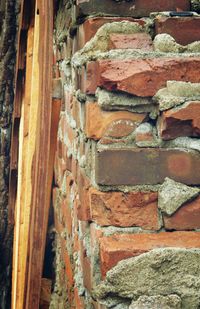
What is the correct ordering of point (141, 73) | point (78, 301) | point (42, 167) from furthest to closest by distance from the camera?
point (78, 301) → point (42, 167) → point (141, 73)

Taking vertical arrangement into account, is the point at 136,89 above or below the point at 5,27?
below

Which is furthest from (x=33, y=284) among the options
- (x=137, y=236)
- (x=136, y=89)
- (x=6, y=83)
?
(x=6, y=83)

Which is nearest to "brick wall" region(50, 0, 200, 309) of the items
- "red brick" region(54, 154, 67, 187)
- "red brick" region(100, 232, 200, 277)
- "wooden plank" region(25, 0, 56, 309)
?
"red brick" region(100, 232, 200, 277)

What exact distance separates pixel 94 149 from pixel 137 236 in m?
0.24

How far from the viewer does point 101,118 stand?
1.13 metres

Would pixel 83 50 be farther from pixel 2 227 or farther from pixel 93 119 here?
pixel 2 227

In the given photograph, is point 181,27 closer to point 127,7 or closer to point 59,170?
point 127,7

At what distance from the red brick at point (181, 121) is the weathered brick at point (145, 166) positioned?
4 cm

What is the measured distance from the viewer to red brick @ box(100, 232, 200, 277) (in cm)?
107

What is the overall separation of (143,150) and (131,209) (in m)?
0.15

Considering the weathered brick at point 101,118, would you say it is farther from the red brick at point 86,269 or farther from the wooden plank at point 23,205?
the wooden plank at point 23,205

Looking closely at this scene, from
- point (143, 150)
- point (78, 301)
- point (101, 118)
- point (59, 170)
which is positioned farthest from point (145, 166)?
point (59, 170)

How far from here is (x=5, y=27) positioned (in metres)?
2.40

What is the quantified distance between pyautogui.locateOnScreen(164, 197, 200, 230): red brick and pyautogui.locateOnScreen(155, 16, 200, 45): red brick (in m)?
0.40
